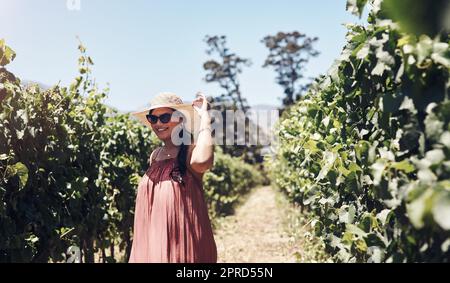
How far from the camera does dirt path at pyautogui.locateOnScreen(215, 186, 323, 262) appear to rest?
28.2 ft

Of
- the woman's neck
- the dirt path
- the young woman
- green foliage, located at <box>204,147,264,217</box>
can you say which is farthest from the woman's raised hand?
green foliage, located at <box>204,147,264,217</box>

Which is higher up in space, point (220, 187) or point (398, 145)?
point (398, 145)

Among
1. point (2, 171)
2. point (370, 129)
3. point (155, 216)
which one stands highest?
point (370, 129)

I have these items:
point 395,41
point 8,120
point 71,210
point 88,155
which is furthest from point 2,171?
point 395,41

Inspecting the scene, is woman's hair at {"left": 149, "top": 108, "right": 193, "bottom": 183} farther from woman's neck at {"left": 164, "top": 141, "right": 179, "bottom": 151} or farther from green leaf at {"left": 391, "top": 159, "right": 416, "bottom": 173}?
green leaf at {"left": 391, "top": 159, "right": 416, "bottom": 173}

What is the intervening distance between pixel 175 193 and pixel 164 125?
0.54 metres

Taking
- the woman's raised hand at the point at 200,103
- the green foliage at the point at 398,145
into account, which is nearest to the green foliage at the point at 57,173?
the woman's raised hand at the point at 200,103

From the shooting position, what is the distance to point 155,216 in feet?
9.67

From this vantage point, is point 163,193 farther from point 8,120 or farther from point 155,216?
point 8,120

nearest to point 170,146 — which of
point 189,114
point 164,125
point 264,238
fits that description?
point 164,125

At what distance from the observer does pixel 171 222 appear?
9.51 ft

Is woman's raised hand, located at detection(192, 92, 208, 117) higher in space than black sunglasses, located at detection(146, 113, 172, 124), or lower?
higher

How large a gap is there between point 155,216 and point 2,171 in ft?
5.31

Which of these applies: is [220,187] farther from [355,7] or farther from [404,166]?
[404,166]
